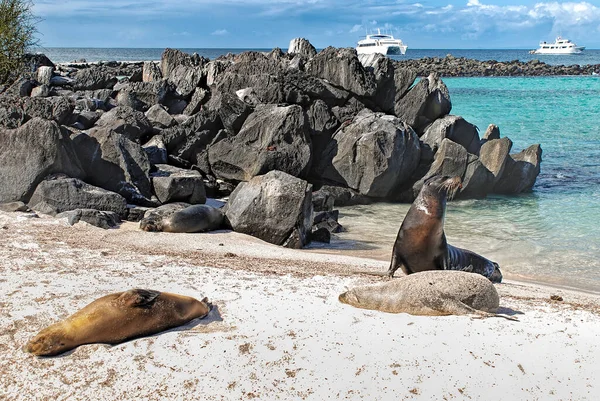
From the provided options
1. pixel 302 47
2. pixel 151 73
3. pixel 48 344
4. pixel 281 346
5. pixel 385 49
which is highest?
pixel 385 49

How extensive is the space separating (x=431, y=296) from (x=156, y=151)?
9.03m

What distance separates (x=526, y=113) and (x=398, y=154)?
23.6 meters

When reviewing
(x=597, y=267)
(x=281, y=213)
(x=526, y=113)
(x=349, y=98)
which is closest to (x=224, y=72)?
(x=349, y=98)

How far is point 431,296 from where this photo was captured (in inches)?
213

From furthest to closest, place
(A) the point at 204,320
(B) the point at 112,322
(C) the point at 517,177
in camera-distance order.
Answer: (C) the point at 517,177, (A) the point at 204,320, (B) the point at 112,322

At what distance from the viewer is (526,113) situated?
35.2m

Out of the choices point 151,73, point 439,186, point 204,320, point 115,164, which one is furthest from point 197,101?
point 204,320

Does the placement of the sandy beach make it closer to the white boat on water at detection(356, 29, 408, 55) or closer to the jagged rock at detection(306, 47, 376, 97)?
the jagged rock at detection(306, 47, 376, 97)

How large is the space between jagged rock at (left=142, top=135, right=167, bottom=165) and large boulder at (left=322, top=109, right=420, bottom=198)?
3548mm

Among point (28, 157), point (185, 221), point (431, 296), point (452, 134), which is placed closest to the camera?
point (431, 296)

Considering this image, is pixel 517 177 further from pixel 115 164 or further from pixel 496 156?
pixel 115 164

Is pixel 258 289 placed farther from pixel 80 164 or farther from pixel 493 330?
pixel 80 164

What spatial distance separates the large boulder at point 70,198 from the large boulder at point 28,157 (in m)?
0.22

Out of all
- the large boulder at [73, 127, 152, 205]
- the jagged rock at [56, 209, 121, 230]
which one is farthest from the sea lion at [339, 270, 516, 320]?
the large boulder at [73, 127, 152, 205]
